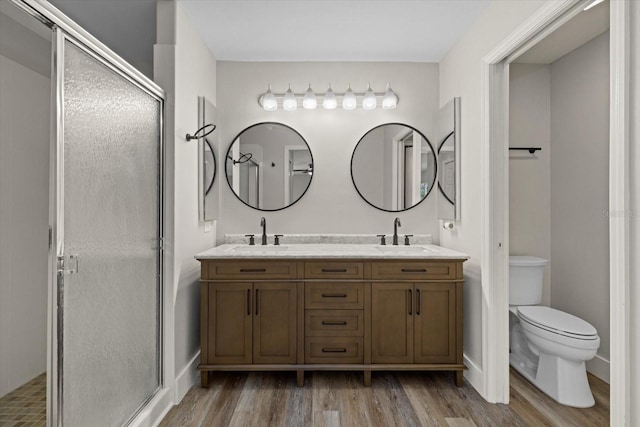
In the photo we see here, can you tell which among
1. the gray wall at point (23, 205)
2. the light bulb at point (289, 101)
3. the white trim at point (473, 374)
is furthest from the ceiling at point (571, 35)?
the gray wall at point (23, 205)

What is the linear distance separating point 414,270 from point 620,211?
1.26 meters

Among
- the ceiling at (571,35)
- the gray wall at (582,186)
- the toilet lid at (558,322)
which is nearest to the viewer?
the toilet lid at (558,322)

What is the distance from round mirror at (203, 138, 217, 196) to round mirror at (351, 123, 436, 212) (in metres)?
1.10

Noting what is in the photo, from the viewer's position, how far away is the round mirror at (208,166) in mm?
2840

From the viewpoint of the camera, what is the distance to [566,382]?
2.33 metres

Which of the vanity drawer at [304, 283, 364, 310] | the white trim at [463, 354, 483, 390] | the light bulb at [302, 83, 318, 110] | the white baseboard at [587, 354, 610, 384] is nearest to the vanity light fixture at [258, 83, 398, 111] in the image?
the light bulb at [302, 83, 318, 110]

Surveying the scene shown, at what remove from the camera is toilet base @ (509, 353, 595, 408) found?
2.30 metres

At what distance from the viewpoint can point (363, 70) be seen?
A: 127 inches

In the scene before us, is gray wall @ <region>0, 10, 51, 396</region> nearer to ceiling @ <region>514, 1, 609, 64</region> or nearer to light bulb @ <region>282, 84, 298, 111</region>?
light bulb @ <region>282, 84, 298, 111</region>

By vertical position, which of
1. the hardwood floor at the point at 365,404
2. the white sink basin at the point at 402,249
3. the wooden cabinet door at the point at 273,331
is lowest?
the hardwood floor at the point at 365,404

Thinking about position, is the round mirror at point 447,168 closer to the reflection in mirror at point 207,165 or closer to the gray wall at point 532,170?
the gray wall at point 532,170

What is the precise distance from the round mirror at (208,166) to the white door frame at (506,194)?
1.87m

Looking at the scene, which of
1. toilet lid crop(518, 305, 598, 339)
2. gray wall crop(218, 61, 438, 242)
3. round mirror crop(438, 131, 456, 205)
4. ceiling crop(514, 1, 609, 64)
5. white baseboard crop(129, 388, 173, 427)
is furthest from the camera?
gray wall crop(218, 61, 438, 242)

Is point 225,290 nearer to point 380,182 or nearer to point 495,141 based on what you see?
point 380,182
